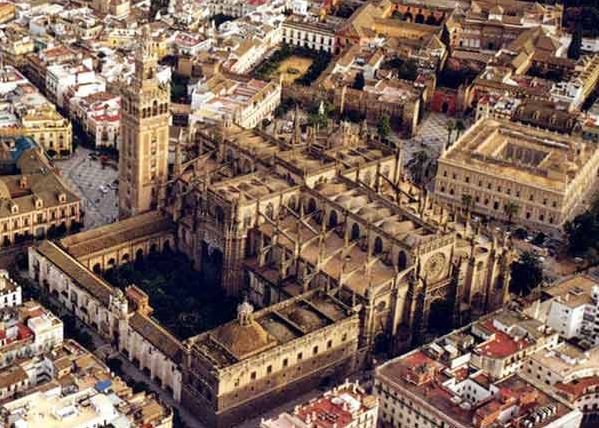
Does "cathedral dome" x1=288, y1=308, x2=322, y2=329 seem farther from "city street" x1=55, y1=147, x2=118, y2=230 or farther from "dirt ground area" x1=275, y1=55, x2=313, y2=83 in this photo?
"dirt ground area" x1=275, y1=55, x2=313, y2=83

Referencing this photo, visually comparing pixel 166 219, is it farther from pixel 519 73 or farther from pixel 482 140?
pixel 519 73

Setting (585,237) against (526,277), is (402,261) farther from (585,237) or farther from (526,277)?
(585,237)

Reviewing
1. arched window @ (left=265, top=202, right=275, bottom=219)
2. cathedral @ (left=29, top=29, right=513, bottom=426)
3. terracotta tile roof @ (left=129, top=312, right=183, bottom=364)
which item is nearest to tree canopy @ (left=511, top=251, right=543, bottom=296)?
cathedral @ (left=29, top=29, right=513, bottom=426)

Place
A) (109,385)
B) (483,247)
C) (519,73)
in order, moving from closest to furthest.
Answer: (109,385), (483,247), (519,73)

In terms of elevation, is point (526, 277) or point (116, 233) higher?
point (116, 233)

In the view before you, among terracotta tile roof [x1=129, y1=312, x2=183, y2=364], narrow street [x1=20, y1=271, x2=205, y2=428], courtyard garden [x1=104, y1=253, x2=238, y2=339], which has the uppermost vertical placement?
terracotta tile roof [x1=129, y1=312, x2=183, y2=364]

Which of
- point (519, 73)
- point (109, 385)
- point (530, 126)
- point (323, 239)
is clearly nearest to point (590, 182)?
point (530, 126)

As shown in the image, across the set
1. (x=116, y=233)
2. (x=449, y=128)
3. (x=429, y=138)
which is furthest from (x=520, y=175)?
(x=116, y=233)
